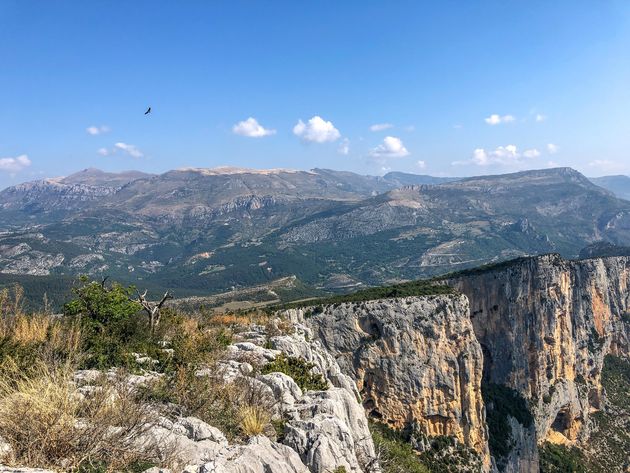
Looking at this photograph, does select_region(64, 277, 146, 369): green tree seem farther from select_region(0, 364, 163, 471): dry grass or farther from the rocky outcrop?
select_region(0, 364, 163, 471): dry grass

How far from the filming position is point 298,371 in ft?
49.1

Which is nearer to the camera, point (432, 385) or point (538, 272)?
point (432, 385)

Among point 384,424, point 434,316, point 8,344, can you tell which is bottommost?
point 384,424

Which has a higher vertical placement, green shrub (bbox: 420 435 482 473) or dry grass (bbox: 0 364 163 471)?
dry grass (bbox: 0 364 163 471)

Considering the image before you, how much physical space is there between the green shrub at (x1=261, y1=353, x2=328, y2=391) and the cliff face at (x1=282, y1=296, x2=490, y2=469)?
2791 cm

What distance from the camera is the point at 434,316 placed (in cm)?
4641

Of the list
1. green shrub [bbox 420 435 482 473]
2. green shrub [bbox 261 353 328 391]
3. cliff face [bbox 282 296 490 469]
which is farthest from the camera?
cliff face [bbox 282 296 490 469]

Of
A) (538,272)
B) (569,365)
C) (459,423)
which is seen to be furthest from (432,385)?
(569,365)

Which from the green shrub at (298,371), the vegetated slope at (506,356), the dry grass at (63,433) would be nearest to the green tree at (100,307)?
the green shrub at (298,371)

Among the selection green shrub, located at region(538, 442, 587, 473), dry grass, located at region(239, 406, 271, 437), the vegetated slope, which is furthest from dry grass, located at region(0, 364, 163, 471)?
green shrub, located at region(538, 442, 587, 473)

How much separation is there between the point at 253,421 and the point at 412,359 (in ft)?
126

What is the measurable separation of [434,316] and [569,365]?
34.9 meters

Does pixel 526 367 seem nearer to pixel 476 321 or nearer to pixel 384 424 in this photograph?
pixel 476 321

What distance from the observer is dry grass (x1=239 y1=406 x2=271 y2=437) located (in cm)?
880
